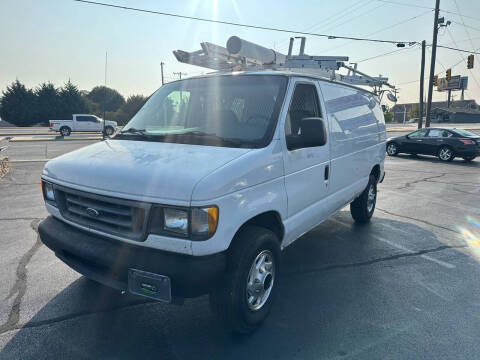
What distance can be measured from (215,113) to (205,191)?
52.0 inches

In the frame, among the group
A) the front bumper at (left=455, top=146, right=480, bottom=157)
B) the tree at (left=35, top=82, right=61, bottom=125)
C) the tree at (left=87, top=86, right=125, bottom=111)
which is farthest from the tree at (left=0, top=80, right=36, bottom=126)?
the front bumper at (left=455, top=146, right=480, bottom=157)

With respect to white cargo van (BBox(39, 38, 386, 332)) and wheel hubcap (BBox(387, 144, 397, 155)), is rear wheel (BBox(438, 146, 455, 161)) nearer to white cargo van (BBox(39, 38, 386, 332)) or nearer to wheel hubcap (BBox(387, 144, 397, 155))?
wheel hubcap (BBox(387, 144, 397, 155))

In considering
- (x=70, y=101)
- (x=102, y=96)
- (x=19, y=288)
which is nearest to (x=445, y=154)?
(x=19, y=288)

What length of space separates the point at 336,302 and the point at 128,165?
234 centimetres

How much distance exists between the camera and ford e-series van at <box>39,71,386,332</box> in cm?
229

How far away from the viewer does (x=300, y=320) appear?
3.04 meters

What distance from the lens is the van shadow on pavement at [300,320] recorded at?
2.64 m

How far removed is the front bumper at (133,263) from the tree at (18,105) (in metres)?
66.0

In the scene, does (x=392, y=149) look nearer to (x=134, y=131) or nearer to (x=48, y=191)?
(x=134, y=131)

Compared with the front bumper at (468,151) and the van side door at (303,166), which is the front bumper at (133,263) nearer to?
the van side door at (303,166)

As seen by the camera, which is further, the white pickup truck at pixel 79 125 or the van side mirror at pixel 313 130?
the white pickup truck at pixel 79 125

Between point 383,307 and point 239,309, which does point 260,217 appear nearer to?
point 239,309

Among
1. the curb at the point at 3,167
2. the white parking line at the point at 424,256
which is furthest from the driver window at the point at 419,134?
the curb at the point at 3,167

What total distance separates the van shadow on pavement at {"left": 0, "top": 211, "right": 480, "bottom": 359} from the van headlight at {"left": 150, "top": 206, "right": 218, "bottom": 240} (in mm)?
1004
